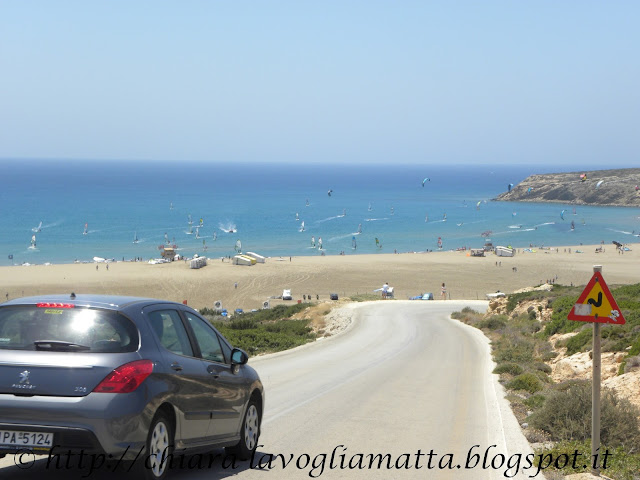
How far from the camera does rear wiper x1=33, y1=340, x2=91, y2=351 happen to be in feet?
17.0

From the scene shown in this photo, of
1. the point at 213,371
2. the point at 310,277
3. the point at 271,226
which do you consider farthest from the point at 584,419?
the point at 271,226

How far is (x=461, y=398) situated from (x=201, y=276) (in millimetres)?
52456

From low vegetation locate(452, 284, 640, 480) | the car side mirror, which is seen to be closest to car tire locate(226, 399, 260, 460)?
the car side mirror

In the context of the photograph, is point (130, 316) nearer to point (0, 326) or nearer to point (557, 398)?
point (0, 326)

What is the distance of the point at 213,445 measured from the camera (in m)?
6.46

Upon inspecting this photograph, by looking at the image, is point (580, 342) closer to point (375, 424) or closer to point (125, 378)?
point (375, 424)

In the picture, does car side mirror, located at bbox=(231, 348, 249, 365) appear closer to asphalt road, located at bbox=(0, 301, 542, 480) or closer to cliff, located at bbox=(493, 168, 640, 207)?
asphalt road, located at bbox=(0, 301, 542, 480)

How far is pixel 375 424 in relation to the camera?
9734 millimetres

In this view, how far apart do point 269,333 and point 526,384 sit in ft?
43.2

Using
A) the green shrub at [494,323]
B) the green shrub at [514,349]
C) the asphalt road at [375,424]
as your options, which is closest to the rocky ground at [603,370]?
the green shrub at [514,349]

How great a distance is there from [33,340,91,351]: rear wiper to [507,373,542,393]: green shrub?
1055 cm

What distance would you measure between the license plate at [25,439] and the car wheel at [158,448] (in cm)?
66

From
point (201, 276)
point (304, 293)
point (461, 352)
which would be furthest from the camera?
point (201, 276)

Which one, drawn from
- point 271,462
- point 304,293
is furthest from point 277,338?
point 304,293
